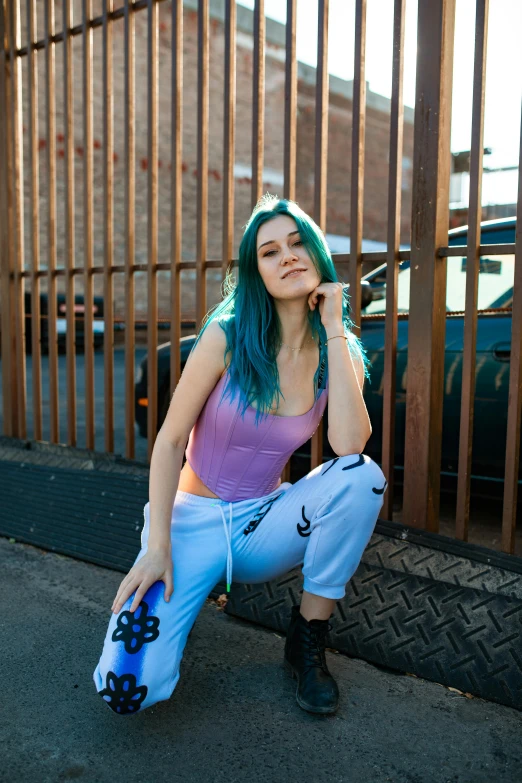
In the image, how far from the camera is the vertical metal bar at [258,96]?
3.27 m

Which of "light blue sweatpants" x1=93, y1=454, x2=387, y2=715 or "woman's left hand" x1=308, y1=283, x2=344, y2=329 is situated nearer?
"light blue sweatpants" x1=93, y1=454, x2=387, y2=715

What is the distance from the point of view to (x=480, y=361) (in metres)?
3.70

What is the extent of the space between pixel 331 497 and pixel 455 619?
65 cm

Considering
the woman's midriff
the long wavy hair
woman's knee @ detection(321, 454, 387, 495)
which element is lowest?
the woman's midriff

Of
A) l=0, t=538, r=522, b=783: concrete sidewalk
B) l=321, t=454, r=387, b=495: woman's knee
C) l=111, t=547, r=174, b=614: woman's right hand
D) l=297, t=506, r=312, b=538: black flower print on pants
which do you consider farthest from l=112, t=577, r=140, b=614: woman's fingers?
l=321, t=454, r=387, b=495: woman's knee

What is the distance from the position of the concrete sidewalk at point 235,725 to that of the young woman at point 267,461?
0.12m

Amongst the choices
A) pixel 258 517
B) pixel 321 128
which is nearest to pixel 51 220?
pixel 321 128

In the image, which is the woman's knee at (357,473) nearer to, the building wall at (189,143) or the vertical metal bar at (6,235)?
the vertical metal bar at (6,235)

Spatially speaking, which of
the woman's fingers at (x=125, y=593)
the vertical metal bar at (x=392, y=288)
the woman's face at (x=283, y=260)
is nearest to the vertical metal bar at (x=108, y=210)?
the vertical metal bar at (x=392, y=288)

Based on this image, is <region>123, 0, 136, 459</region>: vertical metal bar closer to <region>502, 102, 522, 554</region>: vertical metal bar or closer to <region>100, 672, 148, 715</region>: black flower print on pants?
<region>502, 102, 522, 554</region>: vertical metal bar

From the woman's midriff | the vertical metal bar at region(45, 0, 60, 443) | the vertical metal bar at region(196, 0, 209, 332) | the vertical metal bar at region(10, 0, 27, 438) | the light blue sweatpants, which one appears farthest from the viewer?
the vertical metal bar at region(10, 0, 27, 438)

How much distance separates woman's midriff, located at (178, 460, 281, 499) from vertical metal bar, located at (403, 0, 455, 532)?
903mm

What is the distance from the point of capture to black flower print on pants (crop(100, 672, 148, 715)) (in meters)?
1.92

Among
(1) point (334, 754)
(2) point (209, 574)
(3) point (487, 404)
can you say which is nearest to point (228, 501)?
(2) point (209, 574)
